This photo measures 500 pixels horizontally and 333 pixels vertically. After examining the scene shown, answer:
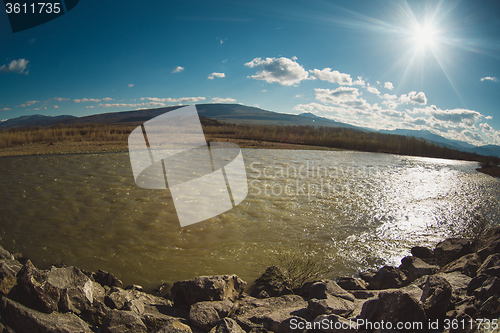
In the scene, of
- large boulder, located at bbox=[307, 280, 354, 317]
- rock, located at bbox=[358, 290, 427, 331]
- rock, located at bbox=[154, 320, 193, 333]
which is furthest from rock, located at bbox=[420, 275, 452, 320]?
rock, located at bbox=[154, 320, 193, 333]

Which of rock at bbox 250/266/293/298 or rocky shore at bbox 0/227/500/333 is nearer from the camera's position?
rocky shore at bbox 0/227/500/333

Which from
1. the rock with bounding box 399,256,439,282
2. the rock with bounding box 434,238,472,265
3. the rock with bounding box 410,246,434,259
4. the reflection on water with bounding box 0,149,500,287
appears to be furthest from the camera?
the rock with bounding box 410,246,434,259

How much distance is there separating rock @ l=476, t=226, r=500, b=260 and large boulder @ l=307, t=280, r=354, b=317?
249 centimetres

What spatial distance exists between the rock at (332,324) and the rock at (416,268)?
1.95 meters

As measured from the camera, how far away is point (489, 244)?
3.95 m

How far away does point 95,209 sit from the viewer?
239 inches

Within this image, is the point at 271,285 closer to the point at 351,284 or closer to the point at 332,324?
the point at 351,284

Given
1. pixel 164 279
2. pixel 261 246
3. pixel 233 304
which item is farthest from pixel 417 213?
pixel 164 279

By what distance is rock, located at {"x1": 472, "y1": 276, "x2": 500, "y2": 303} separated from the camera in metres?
2.56

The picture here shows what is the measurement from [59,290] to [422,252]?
5.40m

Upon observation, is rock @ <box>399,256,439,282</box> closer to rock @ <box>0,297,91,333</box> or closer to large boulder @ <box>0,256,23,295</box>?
rock @ <box>0,297,91,333</box>

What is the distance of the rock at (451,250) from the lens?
4272mm

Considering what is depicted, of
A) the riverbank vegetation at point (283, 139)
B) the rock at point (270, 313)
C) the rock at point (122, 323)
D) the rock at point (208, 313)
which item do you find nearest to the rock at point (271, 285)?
the rock at point (270, 313)

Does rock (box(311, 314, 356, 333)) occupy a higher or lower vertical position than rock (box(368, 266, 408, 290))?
higher
